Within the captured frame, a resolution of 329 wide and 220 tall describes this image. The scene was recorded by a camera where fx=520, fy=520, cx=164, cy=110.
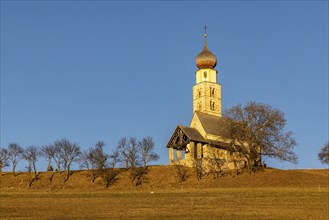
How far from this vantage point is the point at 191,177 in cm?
7150

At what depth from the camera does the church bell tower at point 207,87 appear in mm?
102625

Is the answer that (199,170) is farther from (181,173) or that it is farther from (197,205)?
(197,205)

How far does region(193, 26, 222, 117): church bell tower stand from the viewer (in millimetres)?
102625

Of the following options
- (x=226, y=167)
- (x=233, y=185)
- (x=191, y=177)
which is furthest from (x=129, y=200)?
(x=226, y=167)

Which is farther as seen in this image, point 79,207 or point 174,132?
point 174,132

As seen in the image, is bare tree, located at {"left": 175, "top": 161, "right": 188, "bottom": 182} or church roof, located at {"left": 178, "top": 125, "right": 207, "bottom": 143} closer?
bare tree, located at {"left": 175, "top": 161, "right": 188, "bottom": 182}

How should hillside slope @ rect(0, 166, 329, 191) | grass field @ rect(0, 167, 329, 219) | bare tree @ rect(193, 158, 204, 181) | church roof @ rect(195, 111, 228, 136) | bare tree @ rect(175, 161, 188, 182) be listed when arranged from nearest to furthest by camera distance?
grass field @ rect(0, 167, 329, 219)
hillside slope @ rect(0, 166, 329, 191)
bare tree @ rect(193, 158, 204, 181)
bare tree @ rect(175, 161, 188, 182)
church roof @ rect(195, 111, 228, 136)

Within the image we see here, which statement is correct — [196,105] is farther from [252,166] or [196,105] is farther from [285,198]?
[285,198]

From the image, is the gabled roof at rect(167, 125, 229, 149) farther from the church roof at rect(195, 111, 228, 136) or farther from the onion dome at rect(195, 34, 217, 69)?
the onion dome at rect(195, 34, 217, 69)

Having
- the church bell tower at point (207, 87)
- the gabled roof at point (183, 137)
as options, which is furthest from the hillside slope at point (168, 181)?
the church bell tower at point (207, 87)

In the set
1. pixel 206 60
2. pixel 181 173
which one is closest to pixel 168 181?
pixel 181 173

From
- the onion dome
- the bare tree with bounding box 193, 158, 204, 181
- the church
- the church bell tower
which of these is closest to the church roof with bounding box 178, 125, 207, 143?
the church

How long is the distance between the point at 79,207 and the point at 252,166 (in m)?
36.2

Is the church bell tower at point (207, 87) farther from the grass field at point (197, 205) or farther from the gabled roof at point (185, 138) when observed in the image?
the grass field at point (197, 205)
